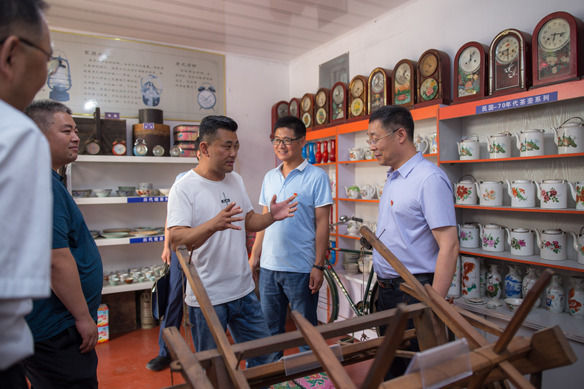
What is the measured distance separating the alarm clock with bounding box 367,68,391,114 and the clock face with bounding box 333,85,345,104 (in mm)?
403

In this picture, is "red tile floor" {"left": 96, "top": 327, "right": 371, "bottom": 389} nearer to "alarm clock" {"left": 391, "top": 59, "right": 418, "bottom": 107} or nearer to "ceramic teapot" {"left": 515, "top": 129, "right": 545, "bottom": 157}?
"ceramic teapot" {"left": 515, "top": 129, "right": 545, "bottom": 157}

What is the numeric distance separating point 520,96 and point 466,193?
0.72m

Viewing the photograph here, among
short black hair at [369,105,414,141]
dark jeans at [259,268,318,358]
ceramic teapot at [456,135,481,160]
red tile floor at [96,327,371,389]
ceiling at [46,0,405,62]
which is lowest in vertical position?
red tile floor at [96,327,371,389]

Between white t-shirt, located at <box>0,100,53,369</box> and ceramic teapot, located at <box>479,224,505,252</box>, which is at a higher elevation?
white t-shirt, located at <box>0,100,53,369</box>

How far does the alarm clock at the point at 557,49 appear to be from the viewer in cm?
219

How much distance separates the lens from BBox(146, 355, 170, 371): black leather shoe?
3.03 m

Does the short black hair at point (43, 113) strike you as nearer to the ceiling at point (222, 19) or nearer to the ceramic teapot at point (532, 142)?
the ceiling at point (222, 19)

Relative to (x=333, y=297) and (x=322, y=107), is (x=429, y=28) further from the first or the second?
(x=333, y=297)

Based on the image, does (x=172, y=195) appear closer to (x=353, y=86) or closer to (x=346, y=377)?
(x=346, y=377)

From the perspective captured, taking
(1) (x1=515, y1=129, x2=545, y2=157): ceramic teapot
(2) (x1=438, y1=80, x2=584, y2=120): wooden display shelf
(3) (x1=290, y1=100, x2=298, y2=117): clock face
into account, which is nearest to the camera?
(2) (x1=438, y1=80, x2=584, y2=120): wooden display shelf

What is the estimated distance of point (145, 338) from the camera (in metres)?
3.68

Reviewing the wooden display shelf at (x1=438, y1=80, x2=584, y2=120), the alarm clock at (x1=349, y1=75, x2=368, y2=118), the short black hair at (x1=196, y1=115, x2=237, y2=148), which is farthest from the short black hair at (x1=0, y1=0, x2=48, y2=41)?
the alarm clock at (x1=349, y1=75, x2=368, y2=118)

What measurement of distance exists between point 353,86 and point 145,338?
3.11 meters

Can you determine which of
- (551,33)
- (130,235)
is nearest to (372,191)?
(551,33)
